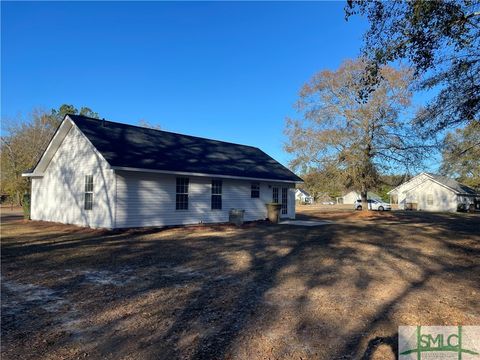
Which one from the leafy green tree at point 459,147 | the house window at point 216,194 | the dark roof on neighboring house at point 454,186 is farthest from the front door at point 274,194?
the dark roof on neighboring house at point 454,186

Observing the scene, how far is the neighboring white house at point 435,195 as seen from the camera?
168 feet

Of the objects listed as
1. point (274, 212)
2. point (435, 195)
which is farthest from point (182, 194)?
point (435, 195)

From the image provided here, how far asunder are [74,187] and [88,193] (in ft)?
4.87

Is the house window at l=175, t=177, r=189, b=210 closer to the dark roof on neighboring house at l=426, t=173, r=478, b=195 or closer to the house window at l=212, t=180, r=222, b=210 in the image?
the house window at l=212, t=180, r=222, b=210

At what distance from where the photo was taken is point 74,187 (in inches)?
719

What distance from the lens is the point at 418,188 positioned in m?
55.8

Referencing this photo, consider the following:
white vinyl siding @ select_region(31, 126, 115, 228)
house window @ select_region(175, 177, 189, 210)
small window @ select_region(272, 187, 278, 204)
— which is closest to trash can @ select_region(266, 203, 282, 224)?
small window @ select_region(272, 187, 278, 204)

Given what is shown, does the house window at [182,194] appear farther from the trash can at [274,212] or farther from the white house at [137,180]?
the trash can at [274,212]

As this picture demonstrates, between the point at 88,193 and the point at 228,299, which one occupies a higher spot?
the point at 88,193

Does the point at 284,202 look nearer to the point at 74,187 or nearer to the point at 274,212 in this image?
the point at 274,212

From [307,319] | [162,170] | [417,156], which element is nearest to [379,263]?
[307,319]

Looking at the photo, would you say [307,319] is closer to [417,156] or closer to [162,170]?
[162,170]

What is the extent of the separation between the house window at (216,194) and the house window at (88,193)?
19.8 feet

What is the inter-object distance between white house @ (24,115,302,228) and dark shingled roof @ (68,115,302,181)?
0.16 feet
